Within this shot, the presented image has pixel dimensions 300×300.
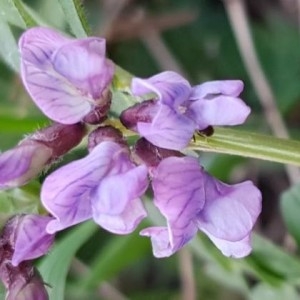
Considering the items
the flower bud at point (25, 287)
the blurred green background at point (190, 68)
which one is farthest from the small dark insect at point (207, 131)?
the blurred green background at point (190, 68)

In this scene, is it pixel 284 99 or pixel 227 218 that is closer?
pixel 227 218

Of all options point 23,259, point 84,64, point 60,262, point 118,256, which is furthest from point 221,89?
point 118,256

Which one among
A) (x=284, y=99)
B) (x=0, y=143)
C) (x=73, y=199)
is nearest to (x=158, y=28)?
(x=284, y=99)

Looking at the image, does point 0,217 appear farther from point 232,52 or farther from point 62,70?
point 232,52

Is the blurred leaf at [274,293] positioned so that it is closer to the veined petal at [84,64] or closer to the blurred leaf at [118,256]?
the blurred leaf at [118,256]

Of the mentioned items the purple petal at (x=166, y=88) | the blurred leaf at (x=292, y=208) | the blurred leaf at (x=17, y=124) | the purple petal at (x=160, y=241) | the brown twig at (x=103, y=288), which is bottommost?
the brown twig at (x=103, y=288)

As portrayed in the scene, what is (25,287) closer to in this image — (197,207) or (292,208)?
(197,207)

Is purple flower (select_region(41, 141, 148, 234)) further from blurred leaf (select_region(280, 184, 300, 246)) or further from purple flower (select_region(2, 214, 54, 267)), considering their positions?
blurred leaf (select_region(280, 184, 300, 246))
